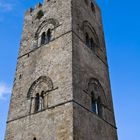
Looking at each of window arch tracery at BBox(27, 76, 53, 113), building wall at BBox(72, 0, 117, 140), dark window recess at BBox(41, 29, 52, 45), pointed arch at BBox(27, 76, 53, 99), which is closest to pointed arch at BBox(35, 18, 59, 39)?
dark window recess at BBox(41, 29, 52, 45)

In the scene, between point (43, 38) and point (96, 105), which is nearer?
point (96, 105)

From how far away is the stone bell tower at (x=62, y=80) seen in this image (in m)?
9.72

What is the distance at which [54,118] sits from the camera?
31.8 feet

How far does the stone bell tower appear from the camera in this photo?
9719mm

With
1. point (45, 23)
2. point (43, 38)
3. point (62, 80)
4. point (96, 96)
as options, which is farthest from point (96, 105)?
point (45, 23)

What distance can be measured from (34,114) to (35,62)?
3359mm

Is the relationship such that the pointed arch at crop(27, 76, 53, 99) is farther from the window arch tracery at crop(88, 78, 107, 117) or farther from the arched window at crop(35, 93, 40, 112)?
the window arch tracery at crop(88, 78, 107, 117)

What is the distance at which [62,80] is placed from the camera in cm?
1066

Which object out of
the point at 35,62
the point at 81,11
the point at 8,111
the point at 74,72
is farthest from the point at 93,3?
the point at 8,111

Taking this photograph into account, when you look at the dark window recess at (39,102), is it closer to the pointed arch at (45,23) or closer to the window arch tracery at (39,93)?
the window arch tracery at (39,93)

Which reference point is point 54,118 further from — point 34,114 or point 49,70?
point 49,70

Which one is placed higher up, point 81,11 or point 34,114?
point 81,11

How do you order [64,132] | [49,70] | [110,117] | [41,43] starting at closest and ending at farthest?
1. [64,132]
2. [49,70]
3. [110,117]
4. [41,43]

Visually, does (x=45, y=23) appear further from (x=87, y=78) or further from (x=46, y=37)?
(x=87, y=78)
